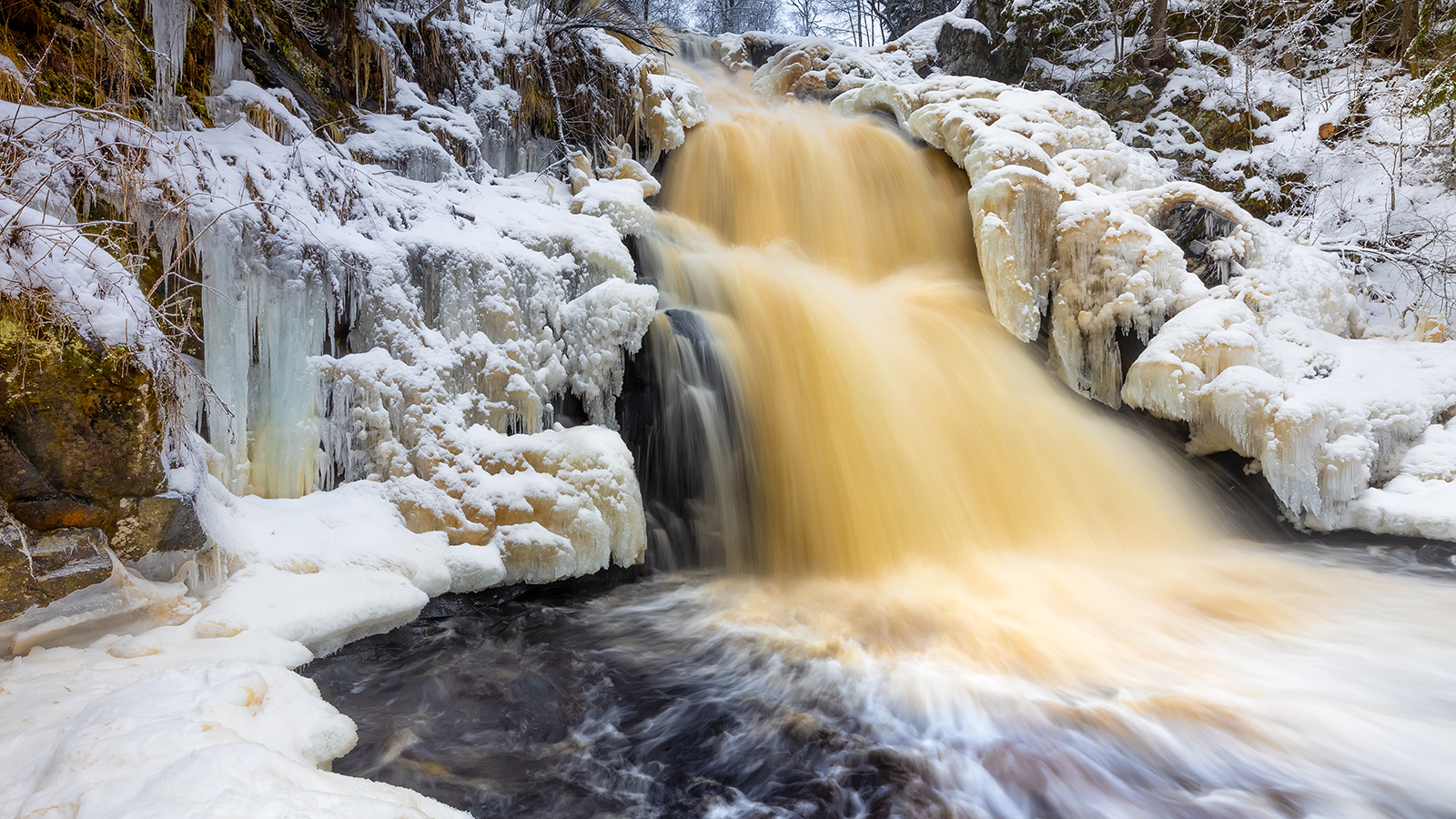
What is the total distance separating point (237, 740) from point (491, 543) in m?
1.88

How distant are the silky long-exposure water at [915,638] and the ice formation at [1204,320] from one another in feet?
1.73

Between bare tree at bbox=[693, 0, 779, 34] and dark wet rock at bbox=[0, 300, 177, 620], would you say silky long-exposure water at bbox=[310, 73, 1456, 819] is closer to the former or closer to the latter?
dark wet rock at bbox=[0, 300, 177, 620]

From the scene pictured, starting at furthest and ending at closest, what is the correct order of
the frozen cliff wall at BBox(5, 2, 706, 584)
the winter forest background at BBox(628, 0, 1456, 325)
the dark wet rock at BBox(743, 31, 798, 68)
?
the dark wet rock at BBox(743, 31, 798, 68)
the winter forest background at BBox(628, 0, 1456, 325)
the frozen cliff wall at BBox(5, 2, 706, 584)

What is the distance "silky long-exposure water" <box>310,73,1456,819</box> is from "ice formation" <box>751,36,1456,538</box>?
Result: 1.73ft

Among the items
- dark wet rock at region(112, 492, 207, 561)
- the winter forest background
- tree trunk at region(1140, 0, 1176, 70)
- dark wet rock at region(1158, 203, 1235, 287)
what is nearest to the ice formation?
dark wet rock at region(1158, 203, 1235, 287)

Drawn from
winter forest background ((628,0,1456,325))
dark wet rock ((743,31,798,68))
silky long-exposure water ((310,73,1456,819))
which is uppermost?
dark wet rock ((743,31,798,68))

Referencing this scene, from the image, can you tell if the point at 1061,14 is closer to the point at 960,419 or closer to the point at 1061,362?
the point at 1061,362

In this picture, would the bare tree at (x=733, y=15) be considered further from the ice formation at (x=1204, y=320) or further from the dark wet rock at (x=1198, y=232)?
the dark wet rock at (x=1198, y=232)

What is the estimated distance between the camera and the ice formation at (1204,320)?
4.93 m

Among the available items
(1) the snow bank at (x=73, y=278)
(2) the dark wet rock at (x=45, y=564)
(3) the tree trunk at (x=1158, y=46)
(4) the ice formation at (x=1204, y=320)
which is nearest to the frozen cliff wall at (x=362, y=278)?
(1) the snow bank at (x=73, y=278)

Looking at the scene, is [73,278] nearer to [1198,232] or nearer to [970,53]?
[1198,232]

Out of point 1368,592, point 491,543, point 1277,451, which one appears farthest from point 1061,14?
point 491,543

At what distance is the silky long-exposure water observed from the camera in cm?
251

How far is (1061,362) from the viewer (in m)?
5.96
